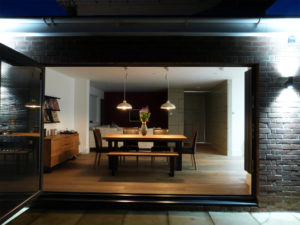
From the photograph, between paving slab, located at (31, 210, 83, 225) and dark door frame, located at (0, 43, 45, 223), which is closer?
dark door frame, located at (0, 43, 45, 223)

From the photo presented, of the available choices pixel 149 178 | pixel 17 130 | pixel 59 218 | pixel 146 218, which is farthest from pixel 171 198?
pixel 17 130

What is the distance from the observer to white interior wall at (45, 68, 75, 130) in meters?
5.49

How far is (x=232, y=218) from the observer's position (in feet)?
9.21

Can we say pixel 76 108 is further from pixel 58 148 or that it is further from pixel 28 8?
pixel 28 8

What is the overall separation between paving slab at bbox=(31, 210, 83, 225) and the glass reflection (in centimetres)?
80

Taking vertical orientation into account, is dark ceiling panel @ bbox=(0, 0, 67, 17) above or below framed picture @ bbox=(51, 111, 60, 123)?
above

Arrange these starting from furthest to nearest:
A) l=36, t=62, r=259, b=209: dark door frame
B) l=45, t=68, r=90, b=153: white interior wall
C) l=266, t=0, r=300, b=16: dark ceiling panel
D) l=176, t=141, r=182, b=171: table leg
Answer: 1. l=45, t=68, r=90, b=153: white interior wall
2. l=176, t=141, r=182, b=171: table leg
3. l=36, t=62, r=259, b=209: dark door frame
4. l=266, t=0, r=300, b=16: dark ceiling panel

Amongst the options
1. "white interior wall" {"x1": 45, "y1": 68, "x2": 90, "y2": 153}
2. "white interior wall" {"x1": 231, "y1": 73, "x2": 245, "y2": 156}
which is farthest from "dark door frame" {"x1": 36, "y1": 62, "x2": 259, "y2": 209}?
"white interior wall" {"x1": 231, "y1": 73, "x2": 245, "y2": 156}

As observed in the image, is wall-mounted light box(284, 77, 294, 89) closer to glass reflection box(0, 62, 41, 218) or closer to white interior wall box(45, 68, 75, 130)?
glass reflection box(0, 62, 41, 218)

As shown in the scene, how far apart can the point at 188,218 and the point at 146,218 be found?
21.8 inches

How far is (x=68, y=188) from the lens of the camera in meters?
3.60

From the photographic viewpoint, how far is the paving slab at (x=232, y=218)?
2.69 metres

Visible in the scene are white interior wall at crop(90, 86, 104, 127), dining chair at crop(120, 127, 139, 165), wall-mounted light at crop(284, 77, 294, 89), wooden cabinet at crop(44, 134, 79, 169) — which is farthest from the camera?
white interior wall at crop(90, 86, 104, 127)

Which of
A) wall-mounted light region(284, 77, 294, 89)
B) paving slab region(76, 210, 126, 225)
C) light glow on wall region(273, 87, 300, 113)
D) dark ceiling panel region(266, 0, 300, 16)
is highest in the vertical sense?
dark ceiling panel region(266, 0, 300, 16)
